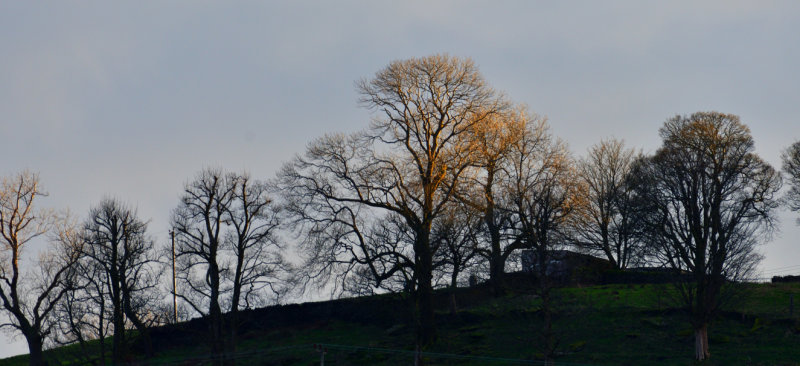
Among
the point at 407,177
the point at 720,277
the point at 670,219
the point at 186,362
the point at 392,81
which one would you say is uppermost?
the point at 392,81

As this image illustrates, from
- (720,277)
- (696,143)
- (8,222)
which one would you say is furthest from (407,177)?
(696,143)

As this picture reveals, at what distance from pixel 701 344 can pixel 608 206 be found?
27.9 metres

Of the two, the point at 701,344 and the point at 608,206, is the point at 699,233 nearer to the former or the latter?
the point at 701,344

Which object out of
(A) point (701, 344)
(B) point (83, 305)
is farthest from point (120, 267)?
(A) point (701, 344)

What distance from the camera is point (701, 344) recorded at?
32.2 metres

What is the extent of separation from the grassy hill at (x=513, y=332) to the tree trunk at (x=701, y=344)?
0.40 metres

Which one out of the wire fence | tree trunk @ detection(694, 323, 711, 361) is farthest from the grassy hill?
tree trunk @ detection(694, 323, 711, 361)

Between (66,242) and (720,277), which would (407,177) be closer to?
(720,277)

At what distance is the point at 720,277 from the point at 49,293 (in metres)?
33.8

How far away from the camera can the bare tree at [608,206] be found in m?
56.6

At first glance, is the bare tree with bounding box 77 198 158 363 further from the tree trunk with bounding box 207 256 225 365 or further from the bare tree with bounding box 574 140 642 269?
the bare tree with bounding box 574 140 642 269

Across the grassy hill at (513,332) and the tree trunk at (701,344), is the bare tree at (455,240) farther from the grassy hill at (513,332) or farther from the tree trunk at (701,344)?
the tree trunk at (701,344)

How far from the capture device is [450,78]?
42.3m

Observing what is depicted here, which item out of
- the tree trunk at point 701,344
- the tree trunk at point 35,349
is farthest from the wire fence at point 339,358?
the tree trunk at point 701,344
